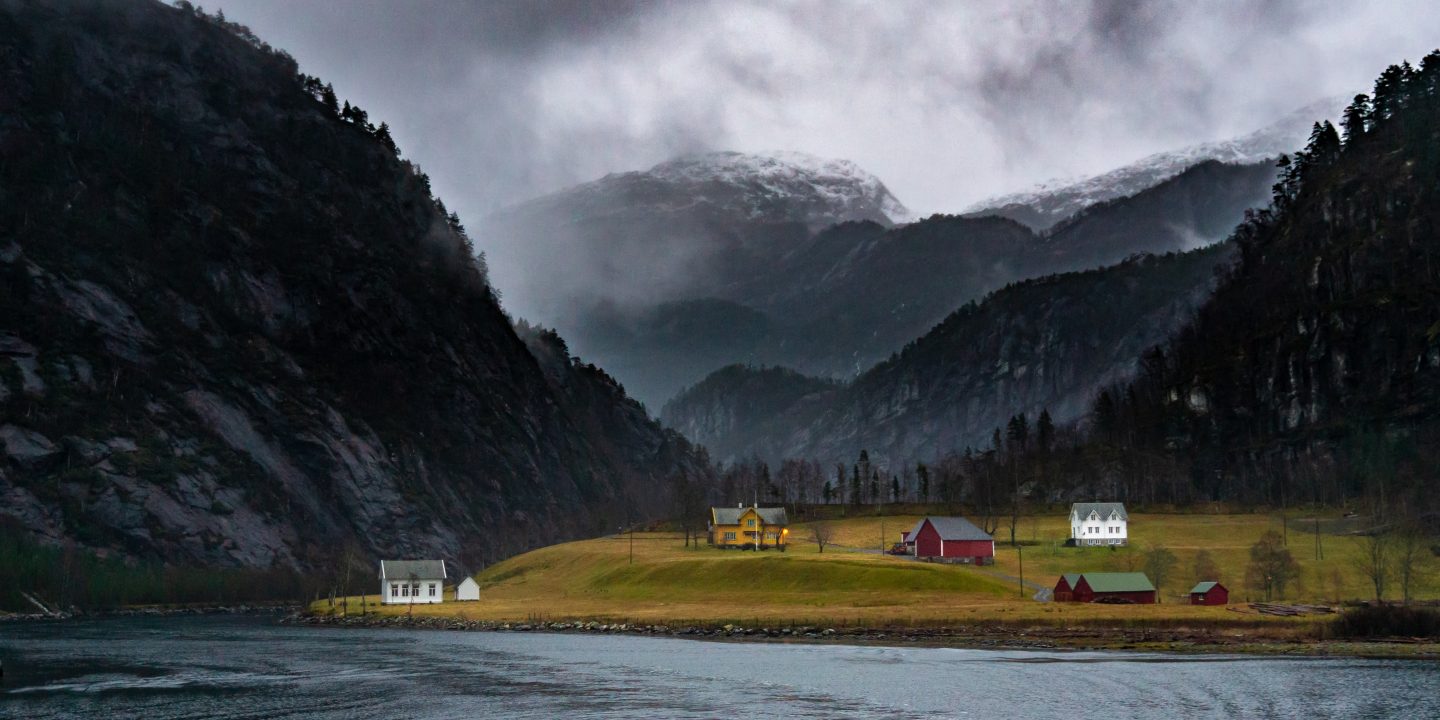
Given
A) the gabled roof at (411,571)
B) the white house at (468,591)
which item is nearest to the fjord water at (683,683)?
the gabled roof at (411,571)

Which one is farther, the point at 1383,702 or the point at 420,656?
the point at 420,656

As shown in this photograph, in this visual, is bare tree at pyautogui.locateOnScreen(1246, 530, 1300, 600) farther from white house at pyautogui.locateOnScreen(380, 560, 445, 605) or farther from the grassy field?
white house at pyautogui.locateOnScreen(380, 560, 445, 605)

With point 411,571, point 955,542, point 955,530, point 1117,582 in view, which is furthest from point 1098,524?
point 411,571

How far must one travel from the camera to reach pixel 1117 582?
14238cm

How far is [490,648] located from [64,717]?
51.2 metres

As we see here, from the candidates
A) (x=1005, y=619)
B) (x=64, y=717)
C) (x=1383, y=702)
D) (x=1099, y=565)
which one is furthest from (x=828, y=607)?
(x=64, y=717)

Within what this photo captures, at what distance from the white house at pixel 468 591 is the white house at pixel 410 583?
4.20 meters

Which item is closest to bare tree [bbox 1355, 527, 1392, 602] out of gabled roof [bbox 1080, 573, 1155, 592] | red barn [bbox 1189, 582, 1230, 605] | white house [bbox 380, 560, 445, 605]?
red barn [bbox 1189, 582, 1230, 605]

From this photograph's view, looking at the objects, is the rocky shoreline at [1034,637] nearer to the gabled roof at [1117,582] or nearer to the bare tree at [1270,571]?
the gabled roof at [1117,582]

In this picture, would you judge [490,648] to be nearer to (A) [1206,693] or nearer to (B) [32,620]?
(A) [1206,693]

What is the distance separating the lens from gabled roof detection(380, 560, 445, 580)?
186 m

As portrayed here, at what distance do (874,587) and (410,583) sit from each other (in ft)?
240

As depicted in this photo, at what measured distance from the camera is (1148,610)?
127188 mm

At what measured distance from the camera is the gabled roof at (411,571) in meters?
186
